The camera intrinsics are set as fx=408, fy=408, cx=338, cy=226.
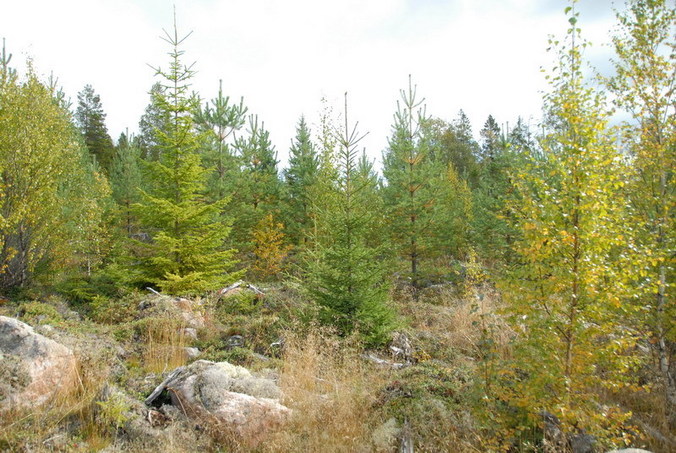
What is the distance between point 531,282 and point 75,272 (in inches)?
514

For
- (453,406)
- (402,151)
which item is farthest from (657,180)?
(402,151)

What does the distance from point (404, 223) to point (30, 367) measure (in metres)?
11.4

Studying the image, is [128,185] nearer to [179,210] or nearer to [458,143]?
[179,210]

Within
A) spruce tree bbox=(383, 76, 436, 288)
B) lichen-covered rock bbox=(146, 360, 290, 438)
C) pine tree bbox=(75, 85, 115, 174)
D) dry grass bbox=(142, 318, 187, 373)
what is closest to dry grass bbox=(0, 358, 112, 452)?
lichen-covered rock bbox=(146, 360, 290, 438)

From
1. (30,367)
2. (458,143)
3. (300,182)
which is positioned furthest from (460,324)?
(458,143)

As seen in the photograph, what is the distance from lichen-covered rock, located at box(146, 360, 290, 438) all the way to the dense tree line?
2.39 m

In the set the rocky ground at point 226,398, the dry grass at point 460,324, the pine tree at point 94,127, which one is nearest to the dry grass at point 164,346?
the rocky ground at point 226,398

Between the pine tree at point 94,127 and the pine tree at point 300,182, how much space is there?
1958 centimetres

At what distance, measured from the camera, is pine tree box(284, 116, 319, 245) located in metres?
17.8

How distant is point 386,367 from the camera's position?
21.2ft

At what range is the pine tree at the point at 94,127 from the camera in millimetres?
32875

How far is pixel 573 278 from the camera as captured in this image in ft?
12.2

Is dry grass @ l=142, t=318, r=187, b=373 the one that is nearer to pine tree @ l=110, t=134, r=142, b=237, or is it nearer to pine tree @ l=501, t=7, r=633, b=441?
pine tree @ l=501, t=7, r=633, b=441

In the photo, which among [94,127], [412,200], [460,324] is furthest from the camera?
[94,127]
